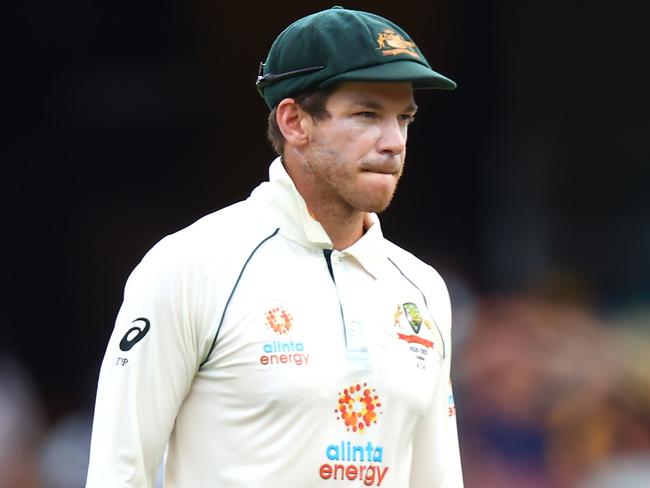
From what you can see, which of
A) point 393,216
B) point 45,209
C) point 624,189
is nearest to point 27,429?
point 45,209

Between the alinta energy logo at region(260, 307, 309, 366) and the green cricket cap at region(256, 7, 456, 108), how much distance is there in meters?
0.46

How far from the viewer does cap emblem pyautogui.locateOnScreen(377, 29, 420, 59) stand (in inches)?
105

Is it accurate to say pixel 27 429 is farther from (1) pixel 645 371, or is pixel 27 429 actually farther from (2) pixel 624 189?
(2) pixel 624 189

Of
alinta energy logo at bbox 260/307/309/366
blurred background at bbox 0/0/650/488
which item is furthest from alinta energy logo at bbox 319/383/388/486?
blurred background at bbox 0/0/650/488

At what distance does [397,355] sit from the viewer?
2.71 metres

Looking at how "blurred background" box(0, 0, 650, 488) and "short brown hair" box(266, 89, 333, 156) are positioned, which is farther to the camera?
"blurred background" box(0, 0, 650, 488)

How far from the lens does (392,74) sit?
2.62 m

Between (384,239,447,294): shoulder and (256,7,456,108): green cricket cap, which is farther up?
(256,7,456,108): green cricket cap

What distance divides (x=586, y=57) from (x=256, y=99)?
1909 mm

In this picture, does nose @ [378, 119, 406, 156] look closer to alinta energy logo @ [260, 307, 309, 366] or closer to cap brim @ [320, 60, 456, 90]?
cap brim @ [320, 60, 456, 90]

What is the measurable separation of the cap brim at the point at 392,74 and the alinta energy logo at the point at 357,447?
23.7 inches

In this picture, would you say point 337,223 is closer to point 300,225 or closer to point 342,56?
point 300,225

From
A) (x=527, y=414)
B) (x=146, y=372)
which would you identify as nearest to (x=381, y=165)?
(x=146, y=372)

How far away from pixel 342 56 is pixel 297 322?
21.0 inches
